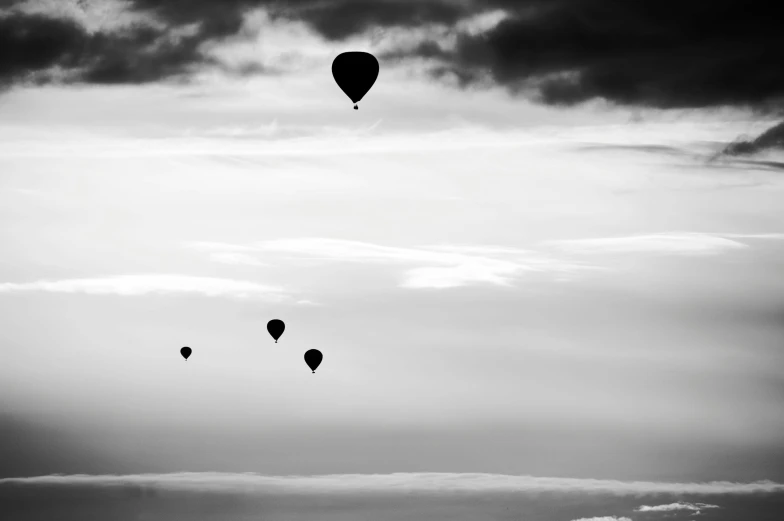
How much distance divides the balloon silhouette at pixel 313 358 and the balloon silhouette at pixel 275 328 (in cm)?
351

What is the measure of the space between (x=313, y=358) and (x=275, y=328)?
4.91 meters

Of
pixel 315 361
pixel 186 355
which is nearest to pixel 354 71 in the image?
pixel 315 361

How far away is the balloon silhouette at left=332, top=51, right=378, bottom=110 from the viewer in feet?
290

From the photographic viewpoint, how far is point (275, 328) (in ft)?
399

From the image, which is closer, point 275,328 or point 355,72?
point 355,72

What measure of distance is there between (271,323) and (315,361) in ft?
19.7

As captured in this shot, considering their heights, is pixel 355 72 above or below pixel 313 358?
above

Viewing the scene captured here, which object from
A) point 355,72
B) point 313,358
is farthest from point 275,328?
point 355,72

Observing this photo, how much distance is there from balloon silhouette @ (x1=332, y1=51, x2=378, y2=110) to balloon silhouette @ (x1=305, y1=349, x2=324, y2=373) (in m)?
38.0

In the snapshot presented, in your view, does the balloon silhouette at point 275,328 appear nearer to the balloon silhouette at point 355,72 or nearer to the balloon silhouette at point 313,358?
the balloon silhouette at point 313,358

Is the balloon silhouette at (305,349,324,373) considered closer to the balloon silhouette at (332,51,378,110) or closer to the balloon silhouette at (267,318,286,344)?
the balloon silhouette at (267,318,286,344)

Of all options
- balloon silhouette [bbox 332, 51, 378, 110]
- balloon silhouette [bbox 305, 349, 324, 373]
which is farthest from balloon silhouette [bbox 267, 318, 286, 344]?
balloon silhouette [bbox 332, 51, 378, 110]

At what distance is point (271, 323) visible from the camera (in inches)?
4796

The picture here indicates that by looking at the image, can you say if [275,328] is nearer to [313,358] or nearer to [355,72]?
[313,358]
